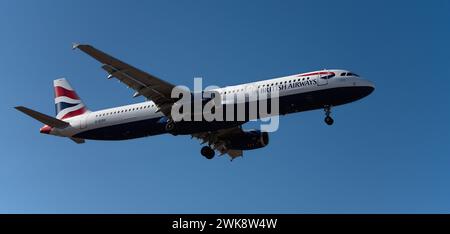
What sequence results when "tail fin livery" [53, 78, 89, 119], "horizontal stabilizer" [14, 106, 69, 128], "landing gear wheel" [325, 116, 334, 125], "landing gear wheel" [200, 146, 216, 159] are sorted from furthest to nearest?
"tail fin livery" [53, 78, 89, 119] → "landing gear wheel" [200, 146, 216, 159] → "horizontal stabilizer" [14, 106, 69, 128] → "landing gear wheel" [325, 116, 334, 125]

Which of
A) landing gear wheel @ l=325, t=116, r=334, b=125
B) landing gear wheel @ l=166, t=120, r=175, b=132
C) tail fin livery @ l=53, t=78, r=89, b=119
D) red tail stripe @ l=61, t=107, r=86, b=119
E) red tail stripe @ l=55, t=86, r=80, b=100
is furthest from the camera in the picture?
red tail stripe @ l=55, t=86, r=80, b=100

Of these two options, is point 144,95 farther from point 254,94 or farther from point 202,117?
point 254,94

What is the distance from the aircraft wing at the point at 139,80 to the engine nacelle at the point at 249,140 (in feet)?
26.4

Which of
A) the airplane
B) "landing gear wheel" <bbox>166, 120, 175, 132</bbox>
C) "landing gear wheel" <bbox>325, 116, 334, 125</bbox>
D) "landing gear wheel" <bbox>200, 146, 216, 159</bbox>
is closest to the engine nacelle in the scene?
the airplane

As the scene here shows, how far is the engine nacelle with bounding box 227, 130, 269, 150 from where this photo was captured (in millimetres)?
49625

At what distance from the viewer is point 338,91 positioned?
41.2 meters

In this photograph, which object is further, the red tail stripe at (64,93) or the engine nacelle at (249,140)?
the red tail stripe at (64,93)

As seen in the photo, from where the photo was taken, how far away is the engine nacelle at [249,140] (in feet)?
163

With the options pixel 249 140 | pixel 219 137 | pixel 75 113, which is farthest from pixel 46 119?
pixel 249 140

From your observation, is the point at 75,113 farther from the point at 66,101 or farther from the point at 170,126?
the point at 170,126

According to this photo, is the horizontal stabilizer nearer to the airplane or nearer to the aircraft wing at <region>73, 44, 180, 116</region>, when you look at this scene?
the airplane

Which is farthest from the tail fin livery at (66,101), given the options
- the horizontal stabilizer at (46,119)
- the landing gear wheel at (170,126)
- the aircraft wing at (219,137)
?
the landing gear wheel at (170,126)

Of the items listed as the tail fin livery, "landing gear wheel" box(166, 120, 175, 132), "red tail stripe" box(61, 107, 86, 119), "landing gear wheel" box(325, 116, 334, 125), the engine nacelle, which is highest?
the tail fin livery

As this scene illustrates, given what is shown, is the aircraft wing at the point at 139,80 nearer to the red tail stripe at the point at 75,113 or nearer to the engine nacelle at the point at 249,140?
the engine nacelle at the point at 249,140
